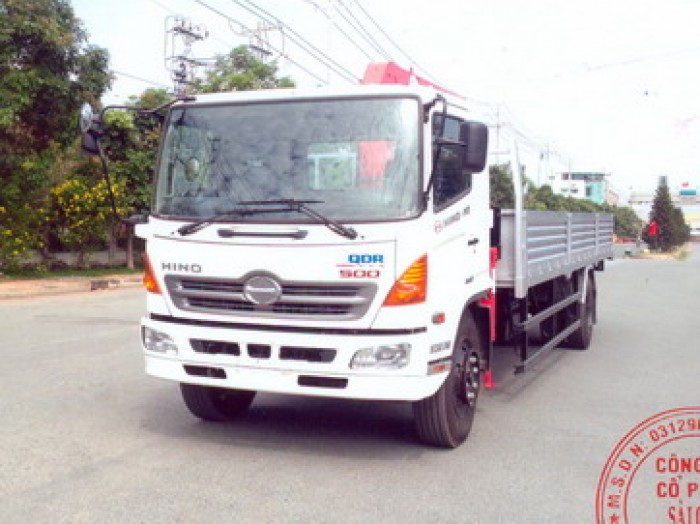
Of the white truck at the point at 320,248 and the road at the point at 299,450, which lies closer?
the road at the point at 299,450

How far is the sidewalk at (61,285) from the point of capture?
15.3 m

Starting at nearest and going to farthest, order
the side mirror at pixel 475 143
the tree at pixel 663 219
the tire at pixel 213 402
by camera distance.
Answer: the side mirror at pixel 475 143 < the tire at pixel 213 402 < the tree at pixel 663 219

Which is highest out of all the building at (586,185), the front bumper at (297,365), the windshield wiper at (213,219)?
the building at (586,185)

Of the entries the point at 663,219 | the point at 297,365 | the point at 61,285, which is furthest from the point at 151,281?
the point at 663,219

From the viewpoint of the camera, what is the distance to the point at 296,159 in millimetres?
4609

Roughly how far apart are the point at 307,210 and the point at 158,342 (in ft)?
4.45

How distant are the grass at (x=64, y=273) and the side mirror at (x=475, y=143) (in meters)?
15.1

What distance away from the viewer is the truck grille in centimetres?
428

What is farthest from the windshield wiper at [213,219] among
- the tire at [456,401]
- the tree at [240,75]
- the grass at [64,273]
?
the tree at [240,75]

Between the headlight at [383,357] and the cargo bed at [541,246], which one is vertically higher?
the cargo bed at [541,246]

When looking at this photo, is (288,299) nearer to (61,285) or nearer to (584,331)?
(584,331)

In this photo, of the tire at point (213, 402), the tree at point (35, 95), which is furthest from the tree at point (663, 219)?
the tire at point (213, 402)

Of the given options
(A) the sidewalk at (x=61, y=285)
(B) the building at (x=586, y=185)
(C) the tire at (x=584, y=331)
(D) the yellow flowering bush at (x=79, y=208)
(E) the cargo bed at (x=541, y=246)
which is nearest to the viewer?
(E) the cargo bed at (x=541, y=246)

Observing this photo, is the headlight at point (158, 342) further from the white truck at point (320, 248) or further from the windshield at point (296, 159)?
the windshield at point (296, 159)
